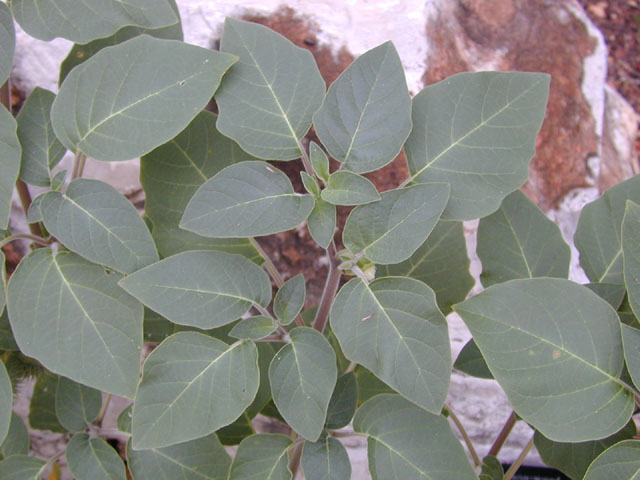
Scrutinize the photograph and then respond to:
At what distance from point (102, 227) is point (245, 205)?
222 millimetres

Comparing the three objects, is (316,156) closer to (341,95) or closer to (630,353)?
(341,95)

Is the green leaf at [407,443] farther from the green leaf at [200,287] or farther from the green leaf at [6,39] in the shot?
the green leaf at [6,39]

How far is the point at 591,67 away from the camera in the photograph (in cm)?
178

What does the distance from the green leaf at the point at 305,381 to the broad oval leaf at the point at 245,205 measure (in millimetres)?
179

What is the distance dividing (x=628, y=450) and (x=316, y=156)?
62 cm

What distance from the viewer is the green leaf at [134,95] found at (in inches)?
36.8

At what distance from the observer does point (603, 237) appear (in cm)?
110

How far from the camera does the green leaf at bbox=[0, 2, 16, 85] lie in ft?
3.18

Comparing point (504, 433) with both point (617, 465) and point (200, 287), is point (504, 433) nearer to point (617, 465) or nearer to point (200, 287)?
point (617, 465)

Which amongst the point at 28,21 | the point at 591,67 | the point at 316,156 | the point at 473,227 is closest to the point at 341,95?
the point at 316,156

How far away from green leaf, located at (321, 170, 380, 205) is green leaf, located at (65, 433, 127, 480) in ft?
1.96

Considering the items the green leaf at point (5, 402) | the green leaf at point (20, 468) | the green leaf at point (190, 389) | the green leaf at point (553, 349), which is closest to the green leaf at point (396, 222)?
the green leaf at point (553, 349)

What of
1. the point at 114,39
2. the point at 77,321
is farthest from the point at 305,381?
the point at 114,39

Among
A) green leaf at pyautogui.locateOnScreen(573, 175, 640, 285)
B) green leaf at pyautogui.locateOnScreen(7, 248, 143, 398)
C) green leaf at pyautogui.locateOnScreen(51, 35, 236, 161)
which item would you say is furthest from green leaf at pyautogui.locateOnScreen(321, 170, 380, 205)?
green leaf at pyautogui.locateOnScreen(573, 175, 640, 285)
